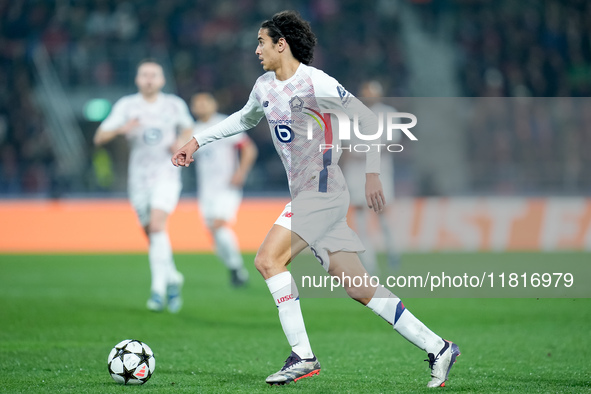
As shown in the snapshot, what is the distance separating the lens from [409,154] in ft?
52.4

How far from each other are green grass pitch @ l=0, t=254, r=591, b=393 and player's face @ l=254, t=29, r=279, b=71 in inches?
74.9

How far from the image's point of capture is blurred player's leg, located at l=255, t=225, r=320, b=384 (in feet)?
16.2

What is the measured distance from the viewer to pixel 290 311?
5.01 metres

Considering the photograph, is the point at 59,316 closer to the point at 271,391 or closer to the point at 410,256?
the point at 271,391

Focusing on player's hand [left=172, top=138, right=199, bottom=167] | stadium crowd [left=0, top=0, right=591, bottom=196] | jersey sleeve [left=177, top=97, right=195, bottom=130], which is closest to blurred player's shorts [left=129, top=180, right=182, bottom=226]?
jersey sleeve [left=177, top=97, right=195, bottom=130]

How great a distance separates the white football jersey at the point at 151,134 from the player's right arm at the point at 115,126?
0.01m

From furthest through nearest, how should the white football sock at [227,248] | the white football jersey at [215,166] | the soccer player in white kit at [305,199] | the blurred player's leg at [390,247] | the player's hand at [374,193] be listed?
the blurred player's leg at [390,247]
the white football jersey at [215,166]
the white football sock at [227,248]
the soccer player in white kit at [305,199]
the player's hand at [374,193]

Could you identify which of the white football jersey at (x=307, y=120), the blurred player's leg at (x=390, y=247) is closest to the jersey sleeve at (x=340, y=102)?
the white football jersey at (x=307, y=120)

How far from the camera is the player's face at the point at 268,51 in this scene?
5059 mm

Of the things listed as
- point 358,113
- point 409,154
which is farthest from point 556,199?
point 358,113

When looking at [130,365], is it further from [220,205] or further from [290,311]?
[220,205]

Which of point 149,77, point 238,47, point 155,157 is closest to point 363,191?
point 155,157

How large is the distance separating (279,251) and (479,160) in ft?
37.8

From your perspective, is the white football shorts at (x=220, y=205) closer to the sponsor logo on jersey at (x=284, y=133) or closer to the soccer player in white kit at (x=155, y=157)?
the soccer player in white kit at (x=155, y=157)
